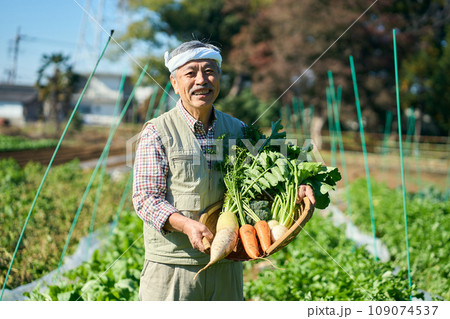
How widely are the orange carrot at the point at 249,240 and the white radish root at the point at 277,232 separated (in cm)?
8

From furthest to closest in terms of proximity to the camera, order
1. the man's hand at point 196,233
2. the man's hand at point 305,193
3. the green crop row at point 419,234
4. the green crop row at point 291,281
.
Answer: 1. the green crop row at point 419,234
2. the green crop row at point 291,281
3. the man's hand at point 305,193
4. the man's hand at point 196,233

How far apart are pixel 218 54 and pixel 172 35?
21044mm

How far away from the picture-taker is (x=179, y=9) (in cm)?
2145

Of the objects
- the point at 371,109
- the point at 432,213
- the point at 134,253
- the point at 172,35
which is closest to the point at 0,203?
the point at 134,253

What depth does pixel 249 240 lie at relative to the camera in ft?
5.72

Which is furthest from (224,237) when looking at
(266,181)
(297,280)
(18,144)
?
(18,144)

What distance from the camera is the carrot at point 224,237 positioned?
1600mm

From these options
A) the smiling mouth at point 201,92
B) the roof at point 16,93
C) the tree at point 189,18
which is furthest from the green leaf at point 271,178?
the roof at point 16,93

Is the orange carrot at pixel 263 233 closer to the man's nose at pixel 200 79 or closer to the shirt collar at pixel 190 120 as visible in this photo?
the shirt collar at pixel 190 120

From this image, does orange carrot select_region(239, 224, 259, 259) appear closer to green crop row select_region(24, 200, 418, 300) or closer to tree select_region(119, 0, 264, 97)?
green crop row select_region(24, 200, 418, 300)

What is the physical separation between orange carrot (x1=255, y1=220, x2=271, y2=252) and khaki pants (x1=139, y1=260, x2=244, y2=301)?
224 mm

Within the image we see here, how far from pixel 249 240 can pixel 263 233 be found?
0.08m

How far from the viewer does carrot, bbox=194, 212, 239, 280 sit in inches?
63.0

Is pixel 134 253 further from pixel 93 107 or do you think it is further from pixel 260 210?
pixel 93 107
